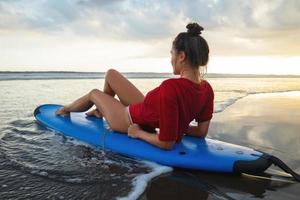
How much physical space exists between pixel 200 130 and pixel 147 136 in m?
0.63

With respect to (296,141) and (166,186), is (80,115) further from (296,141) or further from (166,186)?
(296,141)

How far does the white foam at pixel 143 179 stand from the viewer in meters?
2.85

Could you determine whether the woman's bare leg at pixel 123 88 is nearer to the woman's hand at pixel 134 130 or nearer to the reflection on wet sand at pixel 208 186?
the woman's hand at pixel 134 130

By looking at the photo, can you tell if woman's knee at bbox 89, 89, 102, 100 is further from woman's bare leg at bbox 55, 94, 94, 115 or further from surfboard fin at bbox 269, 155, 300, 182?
surfboard fin at bbox 269, 155, 300, 182

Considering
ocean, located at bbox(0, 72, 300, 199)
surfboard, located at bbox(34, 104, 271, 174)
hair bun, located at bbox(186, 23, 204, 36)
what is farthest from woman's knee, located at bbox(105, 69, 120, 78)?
hair bun, located at bbox(186, 23, 204, 36)

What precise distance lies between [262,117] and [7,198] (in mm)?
5270

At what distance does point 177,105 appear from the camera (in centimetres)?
338

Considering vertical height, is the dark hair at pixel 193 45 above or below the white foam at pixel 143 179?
above

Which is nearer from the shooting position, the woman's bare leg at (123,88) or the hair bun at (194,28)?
the hair bun at (194,28)

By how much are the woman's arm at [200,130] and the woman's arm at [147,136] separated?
1.62 ft

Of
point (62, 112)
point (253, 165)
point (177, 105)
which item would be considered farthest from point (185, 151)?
point (62, 112)

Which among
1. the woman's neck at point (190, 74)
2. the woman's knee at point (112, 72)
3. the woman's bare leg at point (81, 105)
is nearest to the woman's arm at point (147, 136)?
the woman's neck at point (190, 74)

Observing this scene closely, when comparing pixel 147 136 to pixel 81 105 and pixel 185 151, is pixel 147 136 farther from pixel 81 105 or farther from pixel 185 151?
pixel 81 105

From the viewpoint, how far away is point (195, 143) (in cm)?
388
